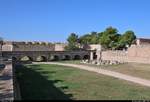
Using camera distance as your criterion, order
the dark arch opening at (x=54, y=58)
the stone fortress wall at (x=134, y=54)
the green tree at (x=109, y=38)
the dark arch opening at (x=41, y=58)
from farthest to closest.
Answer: the green tree at (x=109, y=38)
the dark arch opening at (x=54, y=58)
the dark arch opening at (x=41, y=58)
the stone fortress wall at (x=134, y=54)

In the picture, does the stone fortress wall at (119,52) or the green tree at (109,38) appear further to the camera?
the green tree at (109,38)

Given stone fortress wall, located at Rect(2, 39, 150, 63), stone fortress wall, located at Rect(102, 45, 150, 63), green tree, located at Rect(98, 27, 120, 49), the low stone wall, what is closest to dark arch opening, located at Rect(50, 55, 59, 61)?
stone fortress wall, located at Rect(2, 39, 150, 63)

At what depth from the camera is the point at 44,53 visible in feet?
236

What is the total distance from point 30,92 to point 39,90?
1457 mm

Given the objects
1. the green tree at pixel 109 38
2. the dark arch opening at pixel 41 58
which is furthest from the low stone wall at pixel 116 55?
the dark arch opening at pixel 41 58

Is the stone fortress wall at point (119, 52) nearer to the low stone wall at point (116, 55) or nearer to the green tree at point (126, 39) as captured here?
the low stone wall at point (116, 55)

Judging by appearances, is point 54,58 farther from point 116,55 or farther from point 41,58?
point 116,55

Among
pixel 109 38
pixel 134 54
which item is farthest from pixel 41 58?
pixel 134 54

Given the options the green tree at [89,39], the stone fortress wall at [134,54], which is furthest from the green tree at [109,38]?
the stone fortress wall at [134,54]

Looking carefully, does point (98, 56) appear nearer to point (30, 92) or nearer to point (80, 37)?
point (80, 37)

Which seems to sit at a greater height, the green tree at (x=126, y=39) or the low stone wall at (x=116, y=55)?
the green tree at (x=126, y=39)

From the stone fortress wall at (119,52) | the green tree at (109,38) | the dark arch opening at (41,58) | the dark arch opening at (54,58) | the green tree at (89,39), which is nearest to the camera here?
the stone fortress wall at (119,52)

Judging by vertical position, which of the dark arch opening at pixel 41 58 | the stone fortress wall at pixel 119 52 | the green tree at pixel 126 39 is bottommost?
the dark arch opening at pixel 41 58

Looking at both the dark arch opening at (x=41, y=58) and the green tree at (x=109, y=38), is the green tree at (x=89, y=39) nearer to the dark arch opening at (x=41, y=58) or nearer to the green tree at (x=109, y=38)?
the green tree at (x=109, y=38)
